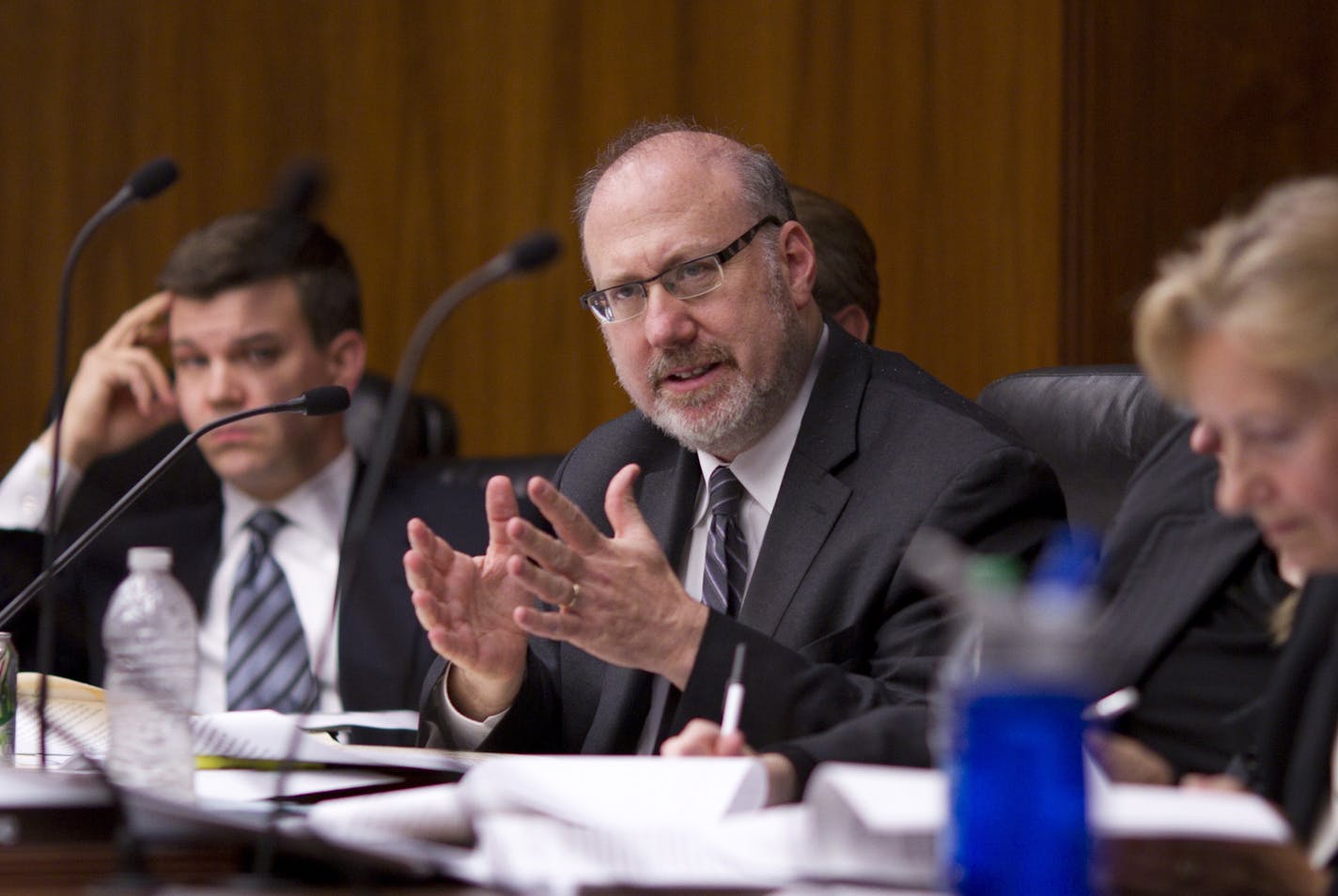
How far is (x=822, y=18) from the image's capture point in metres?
3.82

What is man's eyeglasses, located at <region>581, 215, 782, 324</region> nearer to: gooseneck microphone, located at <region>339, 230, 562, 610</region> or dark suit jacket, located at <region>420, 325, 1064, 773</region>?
dark suit jacket, located at <region>420, 325, 1064, 773</region>

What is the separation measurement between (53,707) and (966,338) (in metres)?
2.19

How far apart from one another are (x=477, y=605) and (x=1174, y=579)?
778 mm

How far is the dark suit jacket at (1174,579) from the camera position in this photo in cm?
157

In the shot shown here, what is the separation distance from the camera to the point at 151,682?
4.88ft

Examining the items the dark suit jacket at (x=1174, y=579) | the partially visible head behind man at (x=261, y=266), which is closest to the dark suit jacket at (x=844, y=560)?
the dark suit jacket at (x=1174, y=579)

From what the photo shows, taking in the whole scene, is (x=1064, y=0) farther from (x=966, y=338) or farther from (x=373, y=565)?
(x=373, y=565)

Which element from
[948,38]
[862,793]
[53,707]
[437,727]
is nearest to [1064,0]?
[948,38]

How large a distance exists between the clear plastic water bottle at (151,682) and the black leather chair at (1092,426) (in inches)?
42.5

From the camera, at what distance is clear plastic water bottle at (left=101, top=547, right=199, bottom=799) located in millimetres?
1395

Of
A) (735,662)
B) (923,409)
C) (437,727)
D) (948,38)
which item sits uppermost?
(948,38)

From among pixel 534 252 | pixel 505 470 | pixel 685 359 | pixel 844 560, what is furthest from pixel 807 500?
pixel 505 470

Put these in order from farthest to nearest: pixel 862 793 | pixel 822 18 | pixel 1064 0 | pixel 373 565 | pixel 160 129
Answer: pixel 160 129, pixel 822 18, pixel 1064 0, pixel 373 565, pixel 862 793

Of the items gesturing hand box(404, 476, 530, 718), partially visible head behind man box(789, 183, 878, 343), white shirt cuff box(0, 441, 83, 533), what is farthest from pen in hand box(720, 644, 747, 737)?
white shirt cuff box(0, 441, 83, 533)
